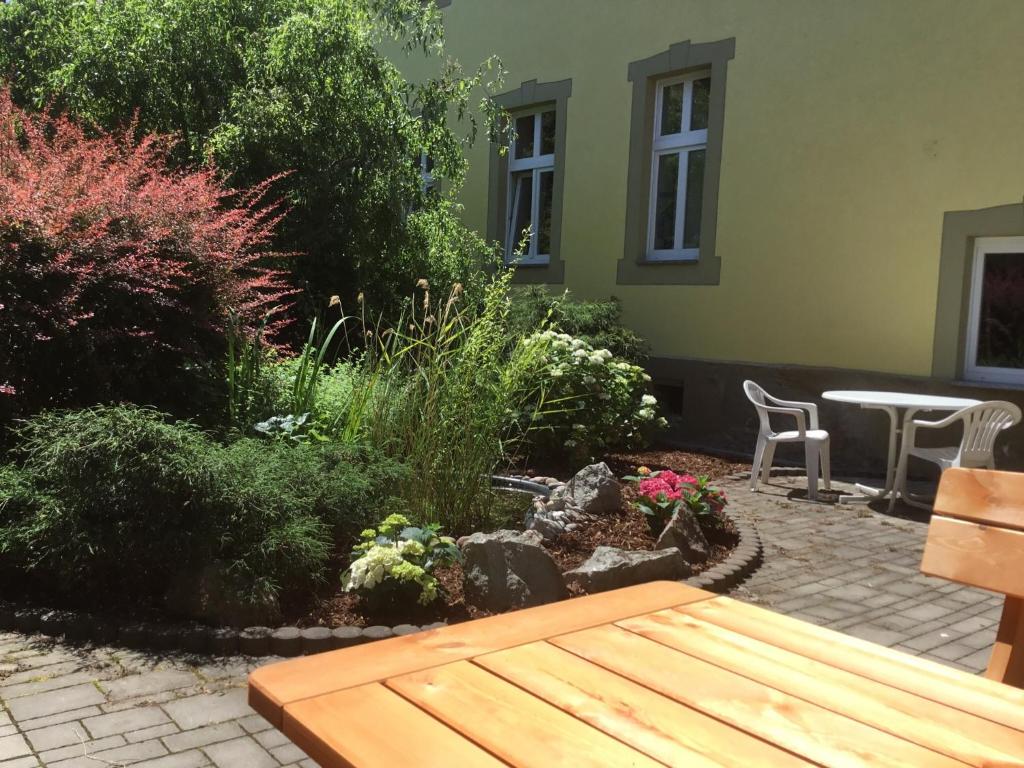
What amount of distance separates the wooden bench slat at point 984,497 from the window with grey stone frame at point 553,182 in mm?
9088

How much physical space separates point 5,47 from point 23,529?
9.16 metres

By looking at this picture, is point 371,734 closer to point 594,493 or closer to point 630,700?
point 630,700

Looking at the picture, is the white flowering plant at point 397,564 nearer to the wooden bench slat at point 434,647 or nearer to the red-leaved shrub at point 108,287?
the red-leaved shrub at point 108,287

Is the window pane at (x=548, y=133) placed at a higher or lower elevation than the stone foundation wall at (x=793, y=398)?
higher

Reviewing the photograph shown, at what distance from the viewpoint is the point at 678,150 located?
33.4 ft

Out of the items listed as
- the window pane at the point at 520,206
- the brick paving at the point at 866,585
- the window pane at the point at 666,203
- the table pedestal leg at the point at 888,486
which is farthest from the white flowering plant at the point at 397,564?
the window pane at the point at 520,206

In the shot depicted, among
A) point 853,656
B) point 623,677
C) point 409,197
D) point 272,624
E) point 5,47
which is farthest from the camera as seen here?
point 5,47

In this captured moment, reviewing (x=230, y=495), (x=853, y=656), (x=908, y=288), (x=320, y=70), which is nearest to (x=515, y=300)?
(x=320, y=70)

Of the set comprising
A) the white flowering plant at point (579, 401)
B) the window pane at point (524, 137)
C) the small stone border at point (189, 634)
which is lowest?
the small stone border at point (189, 634)

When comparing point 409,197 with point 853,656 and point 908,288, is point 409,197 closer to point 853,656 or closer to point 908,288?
point 908,288

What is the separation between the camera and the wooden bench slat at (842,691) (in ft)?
4.29

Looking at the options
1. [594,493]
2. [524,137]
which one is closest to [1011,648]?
[594,493]

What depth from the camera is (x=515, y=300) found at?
31.7ft

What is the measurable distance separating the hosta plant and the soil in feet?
0.27
